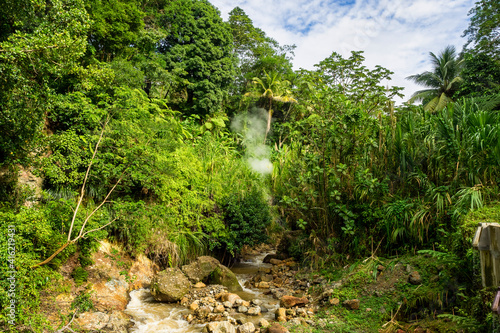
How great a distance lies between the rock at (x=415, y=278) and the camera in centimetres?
524

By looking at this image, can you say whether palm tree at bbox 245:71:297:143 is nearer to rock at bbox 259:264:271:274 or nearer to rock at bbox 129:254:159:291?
rock at bbox 259:264:271:274

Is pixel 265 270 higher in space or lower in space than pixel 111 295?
lower

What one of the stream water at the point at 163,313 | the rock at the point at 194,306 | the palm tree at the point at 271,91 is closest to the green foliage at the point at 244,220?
the stream water at the point at 163,313

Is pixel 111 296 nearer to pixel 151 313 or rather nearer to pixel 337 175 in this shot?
pixel 151 313

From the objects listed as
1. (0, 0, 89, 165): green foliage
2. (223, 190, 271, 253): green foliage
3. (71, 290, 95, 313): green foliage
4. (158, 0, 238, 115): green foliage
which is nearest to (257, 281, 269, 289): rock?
(223, 190, 271, 253): green foliage

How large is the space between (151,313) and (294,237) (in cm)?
458

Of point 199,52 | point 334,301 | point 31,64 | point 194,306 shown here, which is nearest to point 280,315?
point 334,301

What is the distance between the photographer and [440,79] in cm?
2175

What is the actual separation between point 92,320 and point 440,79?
24860 millimetres

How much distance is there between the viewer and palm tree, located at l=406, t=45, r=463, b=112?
21266 mm

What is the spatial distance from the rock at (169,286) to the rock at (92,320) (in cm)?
123

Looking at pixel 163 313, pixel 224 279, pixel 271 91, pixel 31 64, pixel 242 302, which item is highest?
pixel 271 91

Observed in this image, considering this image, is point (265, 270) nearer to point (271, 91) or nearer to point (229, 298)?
point (229, 298)

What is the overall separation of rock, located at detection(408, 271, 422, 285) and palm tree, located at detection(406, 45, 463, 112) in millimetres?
19186
